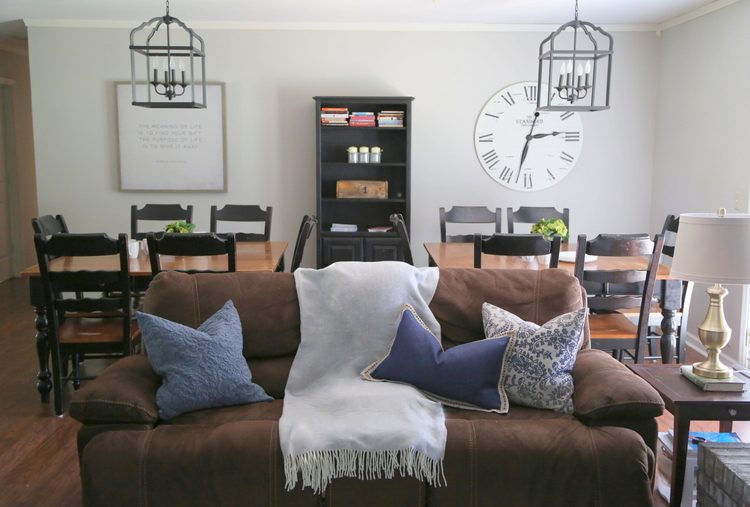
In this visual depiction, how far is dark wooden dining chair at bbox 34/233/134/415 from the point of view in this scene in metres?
3.46

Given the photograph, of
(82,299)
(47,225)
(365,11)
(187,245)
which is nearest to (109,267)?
(82,299)

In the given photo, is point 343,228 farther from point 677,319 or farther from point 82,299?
point 677,319

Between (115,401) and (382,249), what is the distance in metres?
3.58

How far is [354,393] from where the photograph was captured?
258cm

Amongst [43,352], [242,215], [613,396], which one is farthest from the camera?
[242,215]

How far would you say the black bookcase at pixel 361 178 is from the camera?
568cm

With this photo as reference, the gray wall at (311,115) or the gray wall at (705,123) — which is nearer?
the gray wall at (705,123)

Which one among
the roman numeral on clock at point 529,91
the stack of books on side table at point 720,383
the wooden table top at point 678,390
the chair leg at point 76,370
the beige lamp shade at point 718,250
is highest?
the roman numeral on clock at point 529,91

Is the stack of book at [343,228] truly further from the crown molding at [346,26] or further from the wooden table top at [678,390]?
the wooden table top at [678,390]

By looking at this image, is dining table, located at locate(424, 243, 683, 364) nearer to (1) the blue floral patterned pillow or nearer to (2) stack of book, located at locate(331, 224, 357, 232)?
(1) the blue floral patterned pillow

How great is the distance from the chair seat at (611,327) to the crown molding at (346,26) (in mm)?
2832

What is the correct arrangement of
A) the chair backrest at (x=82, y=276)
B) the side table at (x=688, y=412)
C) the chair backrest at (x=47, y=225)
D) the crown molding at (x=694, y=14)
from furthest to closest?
the crown molding at (x=694, y=14), the chair backrest at (x=47, y=225), the chair backrest at (x=82, y=276), the side table at (x=688, y=412)

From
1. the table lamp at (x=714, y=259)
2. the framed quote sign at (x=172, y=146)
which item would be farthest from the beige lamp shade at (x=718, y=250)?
the framed quote sign at (x=172, y=146)

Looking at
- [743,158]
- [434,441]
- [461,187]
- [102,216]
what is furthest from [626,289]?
[102,216]
